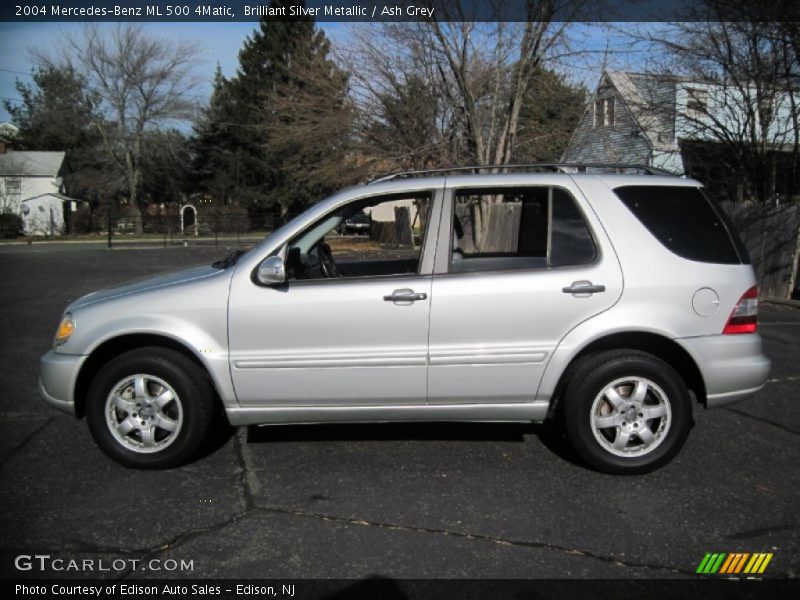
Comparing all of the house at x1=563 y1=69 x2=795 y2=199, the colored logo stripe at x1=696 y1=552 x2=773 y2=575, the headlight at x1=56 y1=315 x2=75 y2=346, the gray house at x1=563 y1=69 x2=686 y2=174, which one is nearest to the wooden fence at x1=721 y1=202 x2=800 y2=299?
the house at x1=563 y1=69 x2=795 y2=199

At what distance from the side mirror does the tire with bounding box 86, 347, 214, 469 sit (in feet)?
2.30

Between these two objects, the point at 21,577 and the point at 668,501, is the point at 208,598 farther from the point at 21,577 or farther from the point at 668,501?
the point at 668,501

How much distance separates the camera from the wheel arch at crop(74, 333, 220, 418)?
14.0 ft

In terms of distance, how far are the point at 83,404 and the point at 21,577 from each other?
1501mm

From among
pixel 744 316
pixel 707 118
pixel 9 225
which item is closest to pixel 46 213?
pixel 9 225

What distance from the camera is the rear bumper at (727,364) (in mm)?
4188

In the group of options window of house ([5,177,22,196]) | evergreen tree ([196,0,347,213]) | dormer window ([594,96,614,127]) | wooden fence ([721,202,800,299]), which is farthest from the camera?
evergreen tree ([196,0,347,213])

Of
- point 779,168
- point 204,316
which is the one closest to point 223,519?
point 204,316

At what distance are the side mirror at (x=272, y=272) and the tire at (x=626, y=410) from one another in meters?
1.85

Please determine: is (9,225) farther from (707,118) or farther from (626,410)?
(626,410)

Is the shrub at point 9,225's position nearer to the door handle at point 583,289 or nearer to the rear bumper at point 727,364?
the door handle at point 583,289

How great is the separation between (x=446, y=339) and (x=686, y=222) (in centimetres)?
169

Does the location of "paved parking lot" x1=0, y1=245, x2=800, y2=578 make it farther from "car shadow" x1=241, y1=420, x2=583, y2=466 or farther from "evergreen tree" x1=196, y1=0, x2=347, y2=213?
"evergreen tree" x1=196, y1=0, x2=347, y2=213

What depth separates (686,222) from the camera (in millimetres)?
4352
